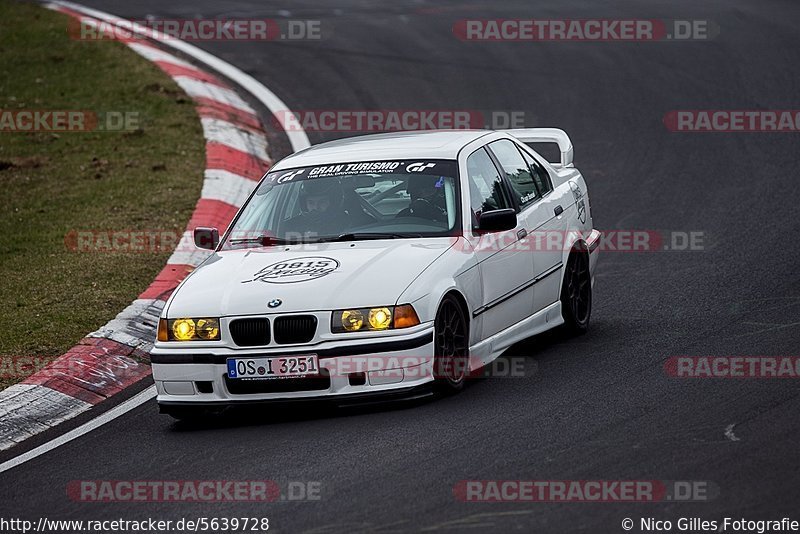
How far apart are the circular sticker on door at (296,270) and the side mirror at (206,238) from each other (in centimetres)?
85

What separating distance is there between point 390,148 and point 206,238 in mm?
1293


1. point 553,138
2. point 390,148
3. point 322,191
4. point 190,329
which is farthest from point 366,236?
point 553,138

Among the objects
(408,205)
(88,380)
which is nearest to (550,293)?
(408,205)

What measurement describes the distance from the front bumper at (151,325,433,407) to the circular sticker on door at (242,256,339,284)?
0.45 meters

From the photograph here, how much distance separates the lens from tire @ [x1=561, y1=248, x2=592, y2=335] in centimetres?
904

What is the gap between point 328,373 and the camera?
23.3 feet

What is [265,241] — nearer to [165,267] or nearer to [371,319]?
[371,319]

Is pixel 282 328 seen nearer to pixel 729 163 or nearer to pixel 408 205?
pixel 408 205

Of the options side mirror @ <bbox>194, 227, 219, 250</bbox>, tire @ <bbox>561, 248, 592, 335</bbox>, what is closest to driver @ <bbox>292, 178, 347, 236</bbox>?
side mirror @ <bbox>194, 227, 219, 250</bbox>

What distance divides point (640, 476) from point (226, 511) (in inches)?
69.9

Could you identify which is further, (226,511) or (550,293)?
(550,293)

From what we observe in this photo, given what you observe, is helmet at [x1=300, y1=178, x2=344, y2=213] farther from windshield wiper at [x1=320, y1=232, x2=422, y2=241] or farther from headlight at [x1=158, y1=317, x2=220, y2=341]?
headlight at [x1=158, y1=317, x2=220, y2=341]

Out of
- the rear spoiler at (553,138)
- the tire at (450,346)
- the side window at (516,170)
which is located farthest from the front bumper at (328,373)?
the rear spoiler at (553,138)

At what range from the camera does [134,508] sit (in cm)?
600
